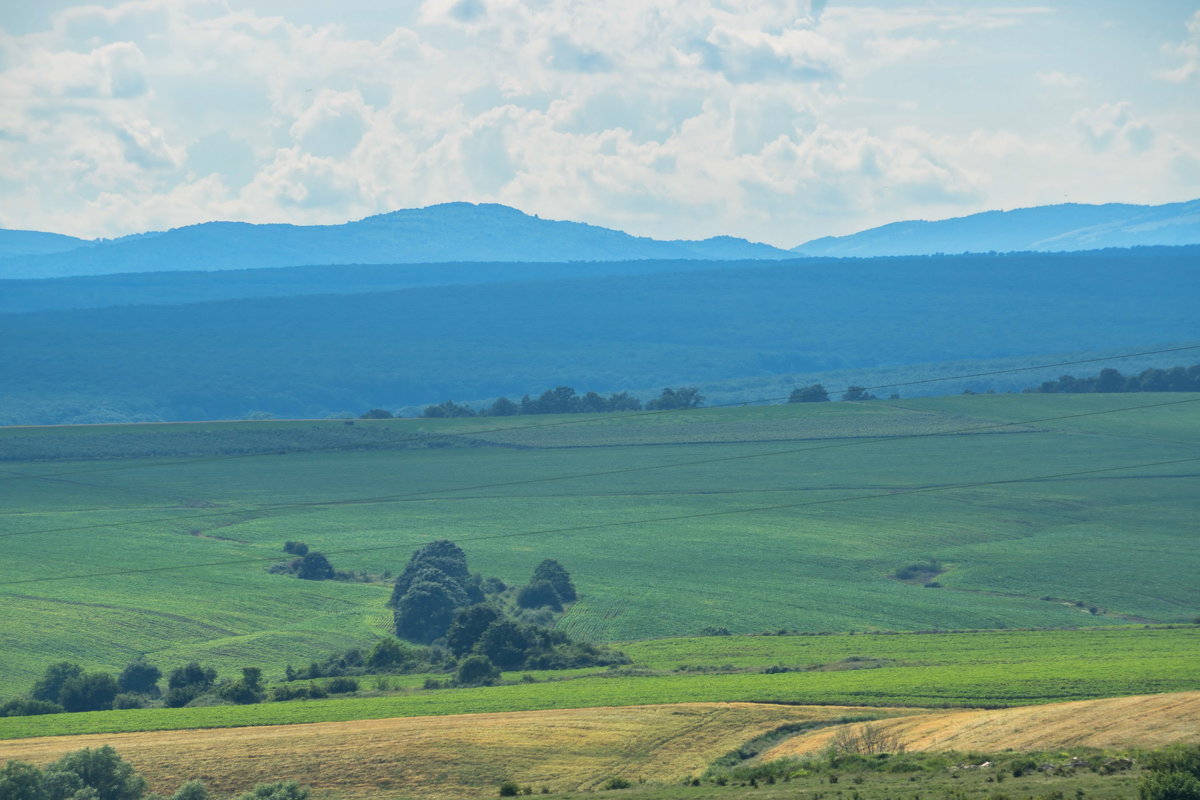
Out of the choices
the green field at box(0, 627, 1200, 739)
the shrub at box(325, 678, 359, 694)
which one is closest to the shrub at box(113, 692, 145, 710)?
the green field at box(0, 627, 1200, 739)

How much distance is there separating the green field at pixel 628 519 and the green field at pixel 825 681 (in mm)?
4683

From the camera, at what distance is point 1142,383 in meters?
166

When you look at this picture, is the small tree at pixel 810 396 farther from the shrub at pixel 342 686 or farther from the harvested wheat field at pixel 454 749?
the harvested wheat field at pixel 454 749

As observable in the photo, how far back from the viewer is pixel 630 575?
9112cm

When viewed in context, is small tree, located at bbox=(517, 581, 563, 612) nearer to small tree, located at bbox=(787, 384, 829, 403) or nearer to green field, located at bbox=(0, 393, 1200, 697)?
green field, located at bbox=(0, 393, 1200, 697)

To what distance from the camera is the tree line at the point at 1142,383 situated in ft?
538

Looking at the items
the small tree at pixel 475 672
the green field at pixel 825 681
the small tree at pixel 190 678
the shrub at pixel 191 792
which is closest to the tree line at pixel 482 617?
the small tree at pixel 475 672

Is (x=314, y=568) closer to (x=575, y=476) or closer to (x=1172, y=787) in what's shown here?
(x=575, y=476)

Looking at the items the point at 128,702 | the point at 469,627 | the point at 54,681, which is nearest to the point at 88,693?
the point at 128,702

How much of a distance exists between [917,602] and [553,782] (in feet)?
138

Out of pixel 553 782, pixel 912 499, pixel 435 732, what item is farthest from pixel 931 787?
pixel 912 499

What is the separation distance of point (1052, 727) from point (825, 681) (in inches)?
613

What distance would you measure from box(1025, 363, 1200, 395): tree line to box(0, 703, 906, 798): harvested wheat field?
124 m

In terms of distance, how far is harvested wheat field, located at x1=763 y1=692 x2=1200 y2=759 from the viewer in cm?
3981
